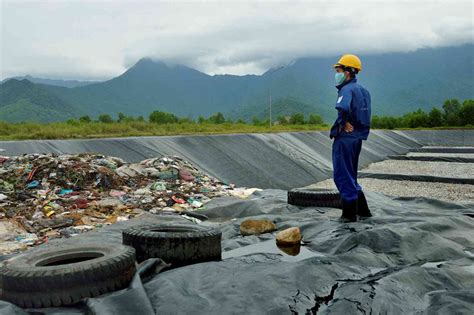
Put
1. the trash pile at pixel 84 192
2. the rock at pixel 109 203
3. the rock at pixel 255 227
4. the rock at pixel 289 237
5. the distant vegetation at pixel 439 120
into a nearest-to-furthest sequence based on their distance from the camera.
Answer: the rock at pixel 289 237
the rock at pixel 255 227
the trash pile at pixel 84 192
the rock at pixel 109 203
the distant vegetation at pixel 439 120

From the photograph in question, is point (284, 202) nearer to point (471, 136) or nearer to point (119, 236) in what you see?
point (119, 236)

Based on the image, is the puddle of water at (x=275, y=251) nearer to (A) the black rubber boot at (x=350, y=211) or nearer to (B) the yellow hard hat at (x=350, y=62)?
(A) the black rubber boot at (x=350, y=211)

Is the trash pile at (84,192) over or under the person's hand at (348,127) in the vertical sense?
under

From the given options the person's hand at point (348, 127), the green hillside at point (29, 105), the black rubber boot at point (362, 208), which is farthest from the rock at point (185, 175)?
the green hillside at point (29, 105)

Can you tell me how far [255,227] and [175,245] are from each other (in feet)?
5.69

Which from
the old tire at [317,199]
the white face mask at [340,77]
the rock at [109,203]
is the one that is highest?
the white face mask at [340,77]

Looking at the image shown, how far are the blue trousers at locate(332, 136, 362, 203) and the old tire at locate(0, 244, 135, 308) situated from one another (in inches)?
133

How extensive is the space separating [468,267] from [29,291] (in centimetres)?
432

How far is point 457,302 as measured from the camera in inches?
134

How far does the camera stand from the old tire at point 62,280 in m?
3.47

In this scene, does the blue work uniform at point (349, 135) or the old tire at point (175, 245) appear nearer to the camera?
the old tire at point (175, 245)

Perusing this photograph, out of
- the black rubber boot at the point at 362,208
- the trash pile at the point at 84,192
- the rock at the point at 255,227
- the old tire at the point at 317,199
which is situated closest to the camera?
the rock at the point at 255,227

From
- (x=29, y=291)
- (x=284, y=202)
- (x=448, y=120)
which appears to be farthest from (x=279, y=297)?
(x=448, y=120)

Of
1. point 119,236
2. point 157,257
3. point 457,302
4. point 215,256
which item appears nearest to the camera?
point 457,302
